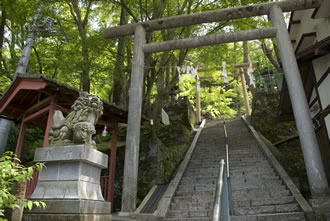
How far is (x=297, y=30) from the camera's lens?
10969 mm

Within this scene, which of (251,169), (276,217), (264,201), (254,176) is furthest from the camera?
(251,169)

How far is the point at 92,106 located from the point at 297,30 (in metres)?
10.2

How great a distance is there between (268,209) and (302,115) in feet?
8.90

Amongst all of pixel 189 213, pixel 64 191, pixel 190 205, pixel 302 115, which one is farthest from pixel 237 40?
pixel 64 191

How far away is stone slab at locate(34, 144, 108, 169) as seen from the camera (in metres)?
3.84

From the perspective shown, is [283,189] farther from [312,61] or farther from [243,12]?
[243,12]

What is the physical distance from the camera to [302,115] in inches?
269

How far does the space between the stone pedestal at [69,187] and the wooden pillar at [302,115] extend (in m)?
5.06

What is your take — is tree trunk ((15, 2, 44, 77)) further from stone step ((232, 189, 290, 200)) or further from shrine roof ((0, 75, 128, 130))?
stone step ((232, 189, 290, 200))

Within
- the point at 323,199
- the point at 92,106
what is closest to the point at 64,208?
the point at 92,106

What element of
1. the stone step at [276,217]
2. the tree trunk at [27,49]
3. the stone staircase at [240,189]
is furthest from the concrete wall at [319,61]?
the tree trunk at [27,49]

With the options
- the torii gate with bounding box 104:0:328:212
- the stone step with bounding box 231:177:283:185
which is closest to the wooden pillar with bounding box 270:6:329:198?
the torii gate with bounding box 104:0:328:212

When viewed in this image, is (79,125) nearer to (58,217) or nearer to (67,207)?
(67,207)

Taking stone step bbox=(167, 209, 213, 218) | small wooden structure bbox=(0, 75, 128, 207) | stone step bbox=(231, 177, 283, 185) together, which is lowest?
stone step bbox=(167, 209, 213, 218)
